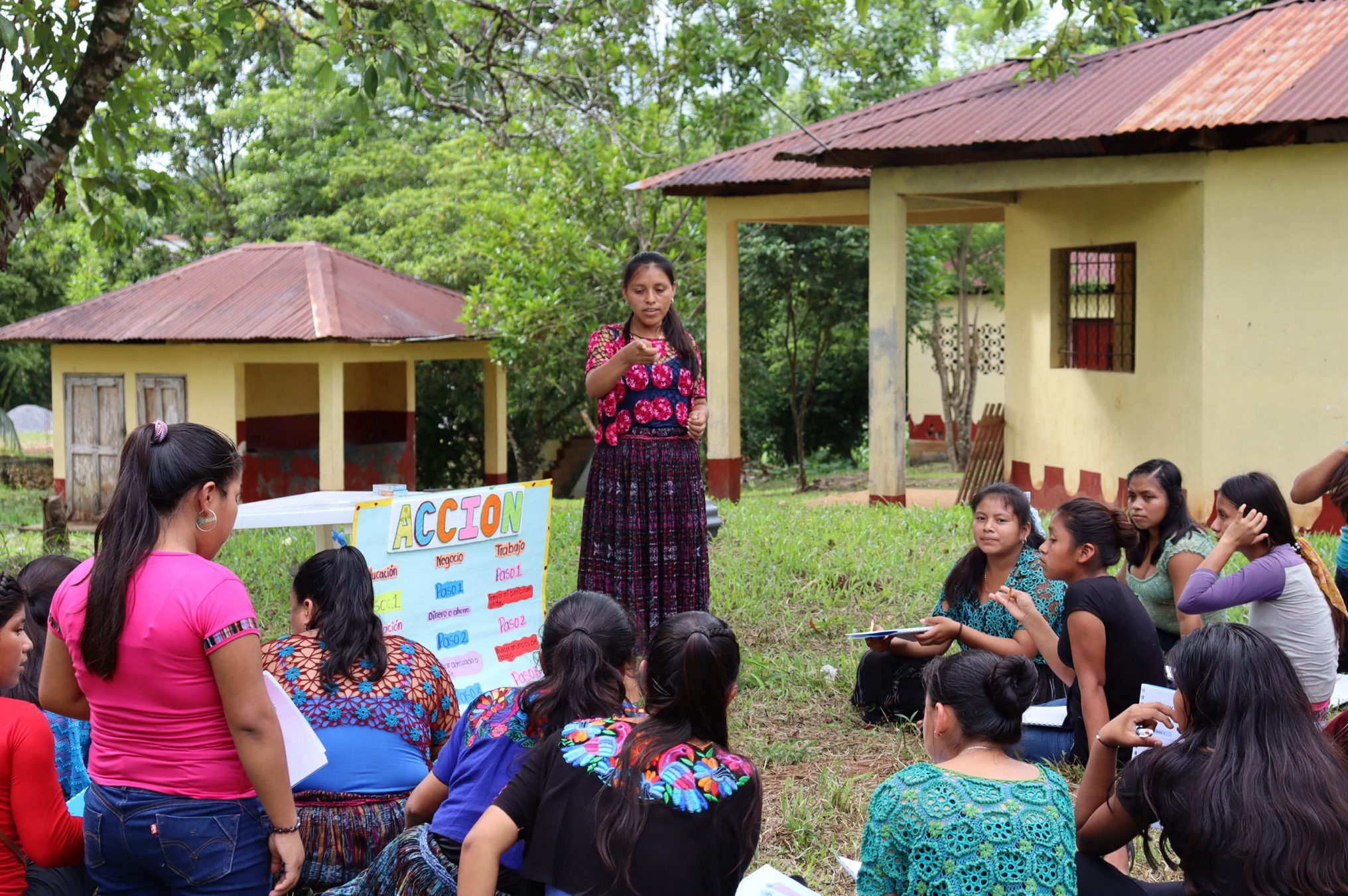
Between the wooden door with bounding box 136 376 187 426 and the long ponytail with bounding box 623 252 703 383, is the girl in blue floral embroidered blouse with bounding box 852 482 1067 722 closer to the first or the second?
the long ponytail with bounding box 623 252 703 383

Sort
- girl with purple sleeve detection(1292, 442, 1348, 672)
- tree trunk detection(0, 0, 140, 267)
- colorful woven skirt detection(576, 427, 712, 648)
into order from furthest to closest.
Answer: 1. tree trunk detection(0, 0, 140, 267)
2. girl with purple sleeve detection(1292, 442, 1348, 672)
3. colorful woven skirt detection(576, 427, 712, 648)

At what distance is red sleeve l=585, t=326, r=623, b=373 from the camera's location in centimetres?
501

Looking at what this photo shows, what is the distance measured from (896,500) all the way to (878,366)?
1.14 metres

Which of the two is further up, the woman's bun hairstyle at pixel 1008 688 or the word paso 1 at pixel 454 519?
the word paso 1 at pixel 454 519

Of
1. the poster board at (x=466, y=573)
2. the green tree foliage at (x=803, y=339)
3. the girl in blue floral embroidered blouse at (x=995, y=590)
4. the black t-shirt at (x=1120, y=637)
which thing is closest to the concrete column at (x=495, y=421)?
the green tree foliage at (x=803, y=339)

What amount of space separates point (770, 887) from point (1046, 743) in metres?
1.85

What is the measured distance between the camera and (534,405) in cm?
1953

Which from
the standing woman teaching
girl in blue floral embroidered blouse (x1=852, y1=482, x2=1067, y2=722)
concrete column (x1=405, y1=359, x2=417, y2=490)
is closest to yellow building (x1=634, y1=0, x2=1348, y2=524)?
girl in blue floral embroidered blouse (x1=852, y1=482, x2=1067, y2=722)

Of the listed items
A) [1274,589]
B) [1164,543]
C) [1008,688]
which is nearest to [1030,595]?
[1164,543]

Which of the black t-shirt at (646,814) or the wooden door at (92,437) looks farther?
the wooden door at (92,437)

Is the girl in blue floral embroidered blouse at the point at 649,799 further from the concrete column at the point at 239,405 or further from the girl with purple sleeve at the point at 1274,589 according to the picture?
the concrete column at the point at 239,405

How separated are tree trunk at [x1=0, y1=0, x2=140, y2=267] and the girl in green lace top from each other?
494cm

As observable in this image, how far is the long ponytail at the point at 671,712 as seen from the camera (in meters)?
2.67

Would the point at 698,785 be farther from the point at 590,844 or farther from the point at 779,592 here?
the point at 779,592
